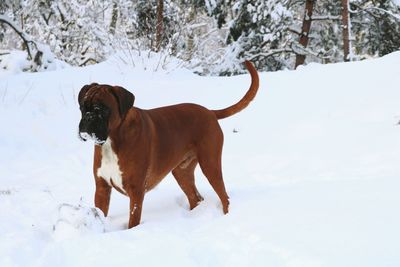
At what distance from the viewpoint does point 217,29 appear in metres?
17.4

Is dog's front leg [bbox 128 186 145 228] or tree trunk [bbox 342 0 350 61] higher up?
dog's front leg [bbox 128 186 145 228]

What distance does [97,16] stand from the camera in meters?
19.3

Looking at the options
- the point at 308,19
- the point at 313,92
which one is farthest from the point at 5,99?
the point at 308,19

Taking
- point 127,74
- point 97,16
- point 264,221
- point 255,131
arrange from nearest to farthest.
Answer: point 264,221 → point 255,131 → point 127,74 → point 97,16

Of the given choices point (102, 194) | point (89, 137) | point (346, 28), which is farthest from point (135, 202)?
point (346, 28)

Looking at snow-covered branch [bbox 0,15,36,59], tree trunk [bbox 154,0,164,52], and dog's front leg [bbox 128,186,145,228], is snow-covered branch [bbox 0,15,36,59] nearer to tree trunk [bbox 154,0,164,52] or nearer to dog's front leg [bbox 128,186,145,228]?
tree trunk [bbox 154,0,164,52]

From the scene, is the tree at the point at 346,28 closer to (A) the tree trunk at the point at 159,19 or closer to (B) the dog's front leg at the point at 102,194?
(A) the tree trunk at the point at 159,19

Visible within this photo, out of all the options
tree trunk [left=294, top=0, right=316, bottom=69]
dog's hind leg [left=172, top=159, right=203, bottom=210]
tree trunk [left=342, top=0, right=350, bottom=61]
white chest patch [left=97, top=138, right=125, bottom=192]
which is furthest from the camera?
tree trunk [left=294, top=0, right=316, bottom=69]

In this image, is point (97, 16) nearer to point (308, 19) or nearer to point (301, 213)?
point (308, 19)

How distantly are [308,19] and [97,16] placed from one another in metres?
8.37

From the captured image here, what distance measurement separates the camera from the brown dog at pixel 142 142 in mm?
3270

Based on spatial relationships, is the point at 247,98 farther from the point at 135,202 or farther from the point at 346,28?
the point at 346,28

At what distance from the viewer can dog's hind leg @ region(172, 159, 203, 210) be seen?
4305mm

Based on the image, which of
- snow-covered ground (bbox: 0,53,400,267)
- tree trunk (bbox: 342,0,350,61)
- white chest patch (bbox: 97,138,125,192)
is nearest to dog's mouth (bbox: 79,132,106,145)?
white chest patch (bbox: 97,138,125,192)
